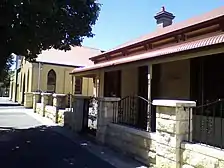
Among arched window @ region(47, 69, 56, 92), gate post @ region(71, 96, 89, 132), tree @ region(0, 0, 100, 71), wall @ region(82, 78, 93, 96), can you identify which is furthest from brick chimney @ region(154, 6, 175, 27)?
arched window @ region(47, 69, 56, 92)

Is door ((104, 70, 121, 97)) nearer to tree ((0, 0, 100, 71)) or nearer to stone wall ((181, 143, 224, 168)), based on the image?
tree ((0, 0, 100, 71))

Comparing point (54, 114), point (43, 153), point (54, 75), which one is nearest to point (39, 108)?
point (54, 114)

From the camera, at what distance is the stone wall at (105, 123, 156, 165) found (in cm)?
702

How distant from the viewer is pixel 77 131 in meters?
12.3

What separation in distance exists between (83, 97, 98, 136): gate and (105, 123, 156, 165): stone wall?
77.7 inches

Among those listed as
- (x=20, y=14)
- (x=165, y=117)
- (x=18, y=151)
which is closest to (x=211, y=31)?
(x=165, y=117)

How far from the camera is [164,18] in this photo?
17531 mm

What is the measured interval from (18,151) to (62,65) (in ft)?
71.5

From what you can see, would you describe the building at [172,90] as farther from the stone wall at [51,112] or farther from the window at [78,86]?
the window at [78,86]

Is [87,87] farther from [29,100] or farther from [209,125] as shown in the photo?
[209,125]

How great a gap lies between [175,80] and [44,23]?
5023mm

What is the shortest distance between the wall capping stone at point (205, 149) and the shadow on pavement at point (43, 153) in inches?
79.8

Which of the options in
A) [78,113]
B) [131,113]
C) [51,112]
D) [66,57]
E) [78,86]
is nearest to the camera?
[131,113]

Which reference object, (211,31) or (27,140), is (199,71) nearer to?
(211,31)
